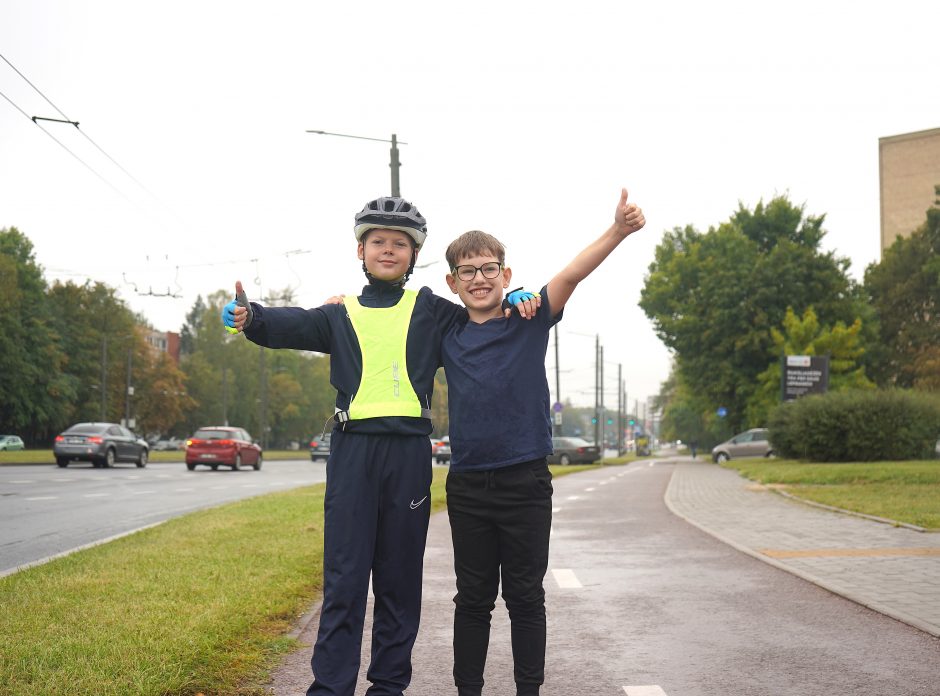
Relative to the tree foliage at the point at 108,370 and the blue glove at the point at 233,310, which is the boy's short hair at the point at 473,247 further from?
the tree foliage at the point at 108,370

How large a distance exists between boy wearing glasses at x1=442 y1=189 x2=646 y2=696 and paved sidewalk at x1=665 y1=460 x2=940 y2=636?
2734mm

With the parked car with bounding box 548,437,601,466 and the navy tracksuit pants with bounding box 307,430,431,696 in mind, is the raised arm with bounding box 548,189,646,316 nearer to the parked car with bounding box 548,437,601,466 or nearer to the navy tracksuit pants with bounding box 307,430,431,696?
the navy tracksuit pants with bounding box 307,430,431,696

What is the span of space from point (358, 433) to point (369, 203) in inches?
35.4

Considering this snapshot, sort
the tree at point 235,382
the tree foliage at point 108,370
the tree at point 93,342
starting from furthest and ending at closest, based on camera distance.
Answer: the tree at point 235,382, the tree at point 93,342, the tree foliage at point 108,370

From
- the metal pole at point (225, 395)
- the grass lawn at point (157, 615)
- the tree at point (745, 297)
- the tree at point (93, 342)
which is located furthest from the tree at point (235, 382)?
the grass lawn at point (157, 615)

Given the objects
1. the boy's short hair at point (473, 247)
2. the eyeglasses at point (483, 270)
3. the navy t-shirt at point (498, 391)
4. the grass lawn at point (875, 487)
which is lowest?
the grass lawn at point (875, 487)

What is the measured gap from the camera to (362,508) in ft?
11.6

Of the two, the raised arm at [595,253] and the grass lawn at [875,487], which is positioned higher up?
the raised arm at [595,253]

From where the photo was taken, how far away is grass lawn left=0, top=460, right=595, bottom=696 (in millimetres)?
3982

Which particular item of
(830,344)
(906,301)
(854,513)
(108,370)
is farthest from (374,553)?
(108,370)

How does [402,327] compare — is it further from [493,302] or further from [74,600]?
[74,600]

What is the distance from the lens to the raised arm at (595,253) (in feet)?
12.1

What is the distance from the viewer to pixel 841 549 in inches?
358

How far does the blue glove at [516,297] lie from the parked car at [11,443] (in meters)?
62.8
